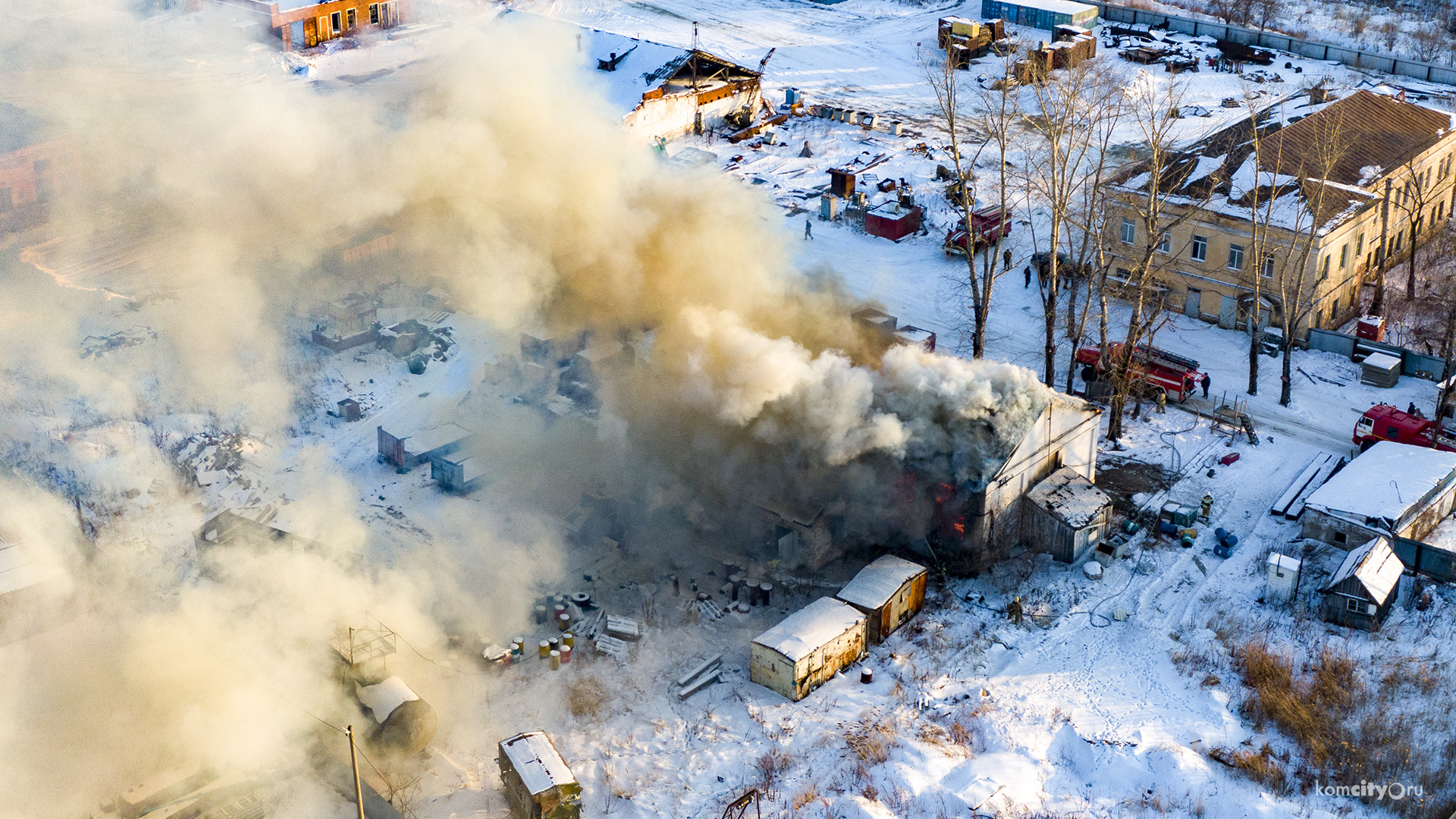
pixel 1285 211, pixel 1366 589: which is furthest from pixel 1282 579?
pixel 1285 211

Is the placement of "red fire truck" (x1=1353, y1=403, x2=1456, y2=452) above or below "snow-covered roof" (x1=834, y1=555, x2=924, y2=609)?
above

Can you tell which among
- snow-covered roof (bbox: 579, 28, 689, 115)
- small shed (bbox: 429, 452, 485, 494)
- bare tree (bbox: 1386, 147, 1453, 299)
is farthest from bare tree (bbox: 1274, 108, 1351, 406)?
snow-covered roof (bbox: 579, 28, 689, 115)

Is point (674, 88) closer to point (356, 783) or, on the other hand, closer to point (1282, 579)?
point (1282, 579)

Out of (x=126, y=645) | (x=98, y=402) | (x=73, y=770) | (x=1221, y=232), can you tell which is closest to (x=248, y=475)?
(x=98, y=402)

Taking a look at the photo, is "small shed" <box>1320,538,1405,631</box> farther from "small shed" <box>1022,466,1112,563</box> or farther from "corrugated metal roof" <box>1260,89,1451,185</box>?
"corrugated metal roof" <box>1260,89,1451,185</box>

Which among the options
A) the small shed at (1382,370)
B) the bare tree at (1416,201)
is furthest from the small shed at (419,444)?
the bare tree at (1416,201)

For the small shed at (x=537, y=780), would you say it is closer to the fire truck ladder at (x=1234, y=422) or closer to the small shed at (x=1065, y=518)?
the small shed at (x=1065, y=518)
